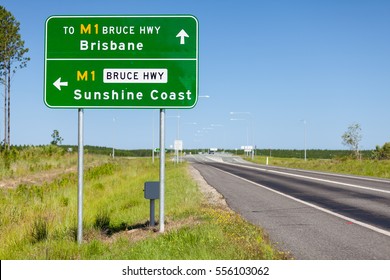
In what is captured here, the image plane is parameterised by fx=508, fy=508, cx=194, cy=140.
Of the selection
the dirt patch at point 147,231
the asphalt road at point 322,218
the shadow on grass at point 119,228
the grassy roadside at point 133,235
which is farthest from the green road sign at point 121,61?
the asphalt road at point 322,218

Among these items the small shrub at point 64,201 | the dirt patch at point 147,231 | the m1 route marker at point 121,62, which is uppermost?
the m1 route marker at point 121,62

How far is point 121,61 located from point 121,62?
2 cm

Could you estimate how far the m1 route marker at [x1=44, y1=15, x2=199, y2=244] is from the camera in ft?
32.2

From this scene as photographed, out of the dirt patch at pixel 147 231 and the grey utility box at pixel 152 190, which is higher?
the grey utility box at pixel 152 190

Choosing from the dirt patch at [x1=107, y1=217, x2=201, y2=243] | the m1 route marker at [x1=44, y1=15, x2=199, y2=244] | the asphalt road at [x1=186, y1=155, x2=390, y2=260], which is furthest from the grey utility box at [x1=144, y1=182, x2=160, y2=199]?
the asphalt road at [x1=186, y1=155, x2=390, y2=260]

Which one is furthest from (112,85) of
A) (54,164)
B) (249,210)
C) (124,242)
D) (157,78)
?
(54,164)

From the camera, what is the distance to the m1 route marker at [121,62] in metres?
9.83

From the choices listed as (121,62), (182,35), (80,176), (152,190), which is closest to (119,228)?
(152,190)

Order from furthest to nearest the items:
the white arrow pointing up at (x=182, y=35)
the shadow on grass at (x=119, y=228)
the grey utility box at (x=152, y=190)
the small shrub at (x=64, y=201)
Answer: the small shrub at (x=64, y=201) < the shadow on grass at (x=119, y=228) < the grey utility box at (x=152, y=190) < the white arrow pointing up at (x=182, y=35)

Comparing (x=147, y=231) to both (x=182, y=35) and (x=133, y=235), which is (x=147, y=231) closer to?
(x=133, y=235)

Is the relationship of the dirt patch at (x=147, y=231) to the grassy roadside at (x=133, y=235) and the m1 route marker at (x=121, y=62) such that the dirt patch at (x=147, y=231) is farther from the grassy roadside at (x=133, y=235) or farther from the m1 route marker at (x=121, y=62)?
the m1 route marker at (x=121, y=62)

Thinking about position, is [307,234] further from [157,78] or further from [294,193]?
[294,193]

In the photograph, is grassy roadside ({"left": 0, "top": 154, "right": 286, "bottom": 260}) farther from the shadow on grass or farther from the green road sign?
the green road sign

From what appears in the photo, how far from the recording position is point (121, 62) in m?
9.91
